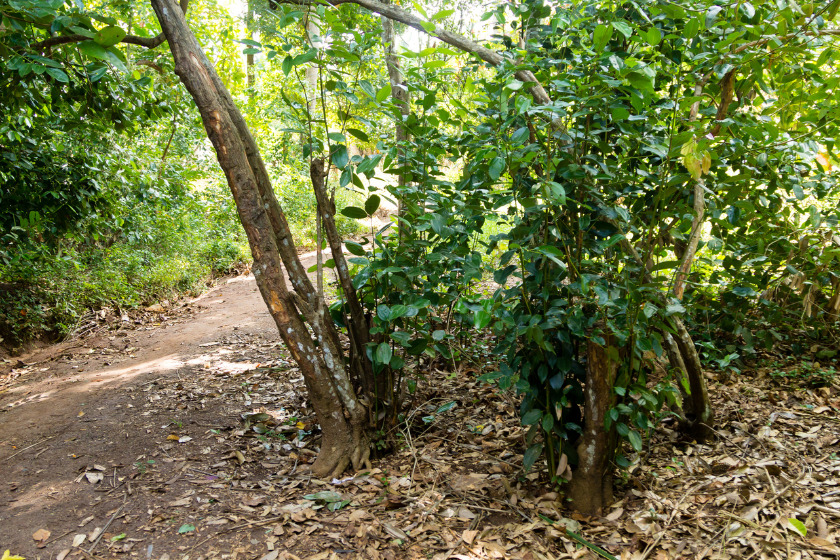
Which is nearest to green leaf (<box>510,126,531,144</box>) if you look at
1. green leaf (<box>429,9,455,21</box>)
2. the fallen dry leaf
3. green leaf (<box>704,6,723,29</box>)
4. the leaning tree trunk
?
green leaf (<box>429,9,455,21</box>)

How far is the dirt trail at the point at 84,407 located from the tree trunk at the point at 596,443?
2.27 meters

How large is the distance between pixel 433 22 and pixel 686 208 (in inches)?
56.1

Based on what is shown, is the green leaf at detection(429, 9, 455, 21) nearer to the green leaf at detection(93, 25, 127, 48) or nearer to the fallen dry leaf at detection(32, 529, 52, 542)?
the green leaf at detection(93, 25, 127, 48)

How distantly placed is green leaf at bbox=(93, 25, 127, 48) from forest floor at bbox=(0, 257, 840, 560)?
83.5 inches

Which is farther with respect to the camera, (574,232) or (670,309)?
(574,232)

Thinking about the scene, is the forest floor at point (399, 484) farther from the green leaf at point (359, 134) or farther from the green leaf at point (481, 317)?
the green leaf at point (359, 134)

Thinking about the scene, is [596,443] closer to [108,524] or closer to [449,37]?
[449,37]

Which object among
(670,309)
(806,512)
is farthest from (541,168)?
(806,512)

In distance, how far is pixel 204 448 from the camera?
3117 mm

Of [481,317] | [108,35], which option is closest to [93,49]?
[108,35]

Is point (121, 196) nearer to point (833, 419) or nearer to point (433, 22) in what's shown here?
point (433, 22)

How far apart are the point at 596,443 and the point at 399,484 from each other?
1.03 meters

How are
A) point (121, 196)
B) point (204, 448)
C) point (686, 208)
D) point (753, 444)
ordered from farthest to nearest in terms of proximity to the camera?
point (121, 196) < point (204, 448) < point (753, 444) < point (686, 208)

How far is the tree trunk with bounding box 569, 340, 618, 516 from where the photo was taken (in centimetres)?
230
